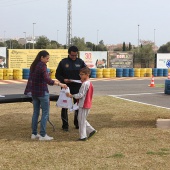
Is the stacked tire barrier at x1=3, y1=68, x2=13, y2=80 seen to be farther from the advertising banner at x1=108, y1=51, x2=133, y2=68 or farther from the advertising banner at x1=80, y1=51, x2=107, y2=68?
the advertising banner at x1=108, y1=51, x2=133, y2=68

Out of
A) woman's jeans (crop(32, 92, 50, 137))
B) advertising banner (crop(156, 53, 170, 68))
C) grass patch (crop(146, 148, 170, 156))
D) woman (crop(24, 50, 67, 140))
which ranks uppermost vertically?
advertising banner (crop(156, 53, 170, 68))

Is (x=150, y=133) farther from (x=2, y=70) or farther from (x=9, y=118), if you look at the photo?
(x=2, y=70)

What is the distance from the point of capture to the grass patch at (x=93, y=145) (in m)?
5.46

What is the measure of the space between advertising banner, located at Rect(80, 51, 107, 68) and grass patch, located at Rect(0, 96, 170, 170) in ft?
66.4

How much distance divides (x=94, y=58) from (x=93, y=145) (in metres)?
24.2

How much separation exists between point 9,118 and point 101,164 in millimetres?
4427

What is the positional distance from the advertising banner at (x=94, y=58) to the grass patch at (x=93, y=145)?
20.2 metres

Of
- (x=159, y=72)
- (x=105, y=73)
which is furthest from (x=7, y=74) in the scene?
(x=159, y=72)

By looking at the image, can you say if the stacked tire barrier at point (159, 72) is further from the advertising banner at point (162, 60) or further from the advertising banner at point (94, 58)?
the advertising banner at point (94, 58)

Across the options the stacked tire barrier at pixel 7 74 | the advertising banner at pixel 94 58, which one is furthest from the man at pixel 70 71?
the advertising banner at pixel 94 58

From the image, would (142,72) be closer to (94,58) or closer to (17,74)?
(94,58)

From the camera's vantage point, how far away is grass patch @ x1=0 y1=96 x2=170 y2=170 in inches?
215

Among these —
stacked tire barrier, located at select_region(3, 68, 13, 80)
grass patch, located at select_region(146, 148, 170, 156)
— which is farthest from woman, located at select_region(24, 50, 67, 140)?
stacked tire barrier, located at select_region(3, 68, 13, 80)

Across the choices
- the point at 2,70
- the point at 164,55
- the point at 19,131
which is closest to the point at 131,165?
the point at 19,131
